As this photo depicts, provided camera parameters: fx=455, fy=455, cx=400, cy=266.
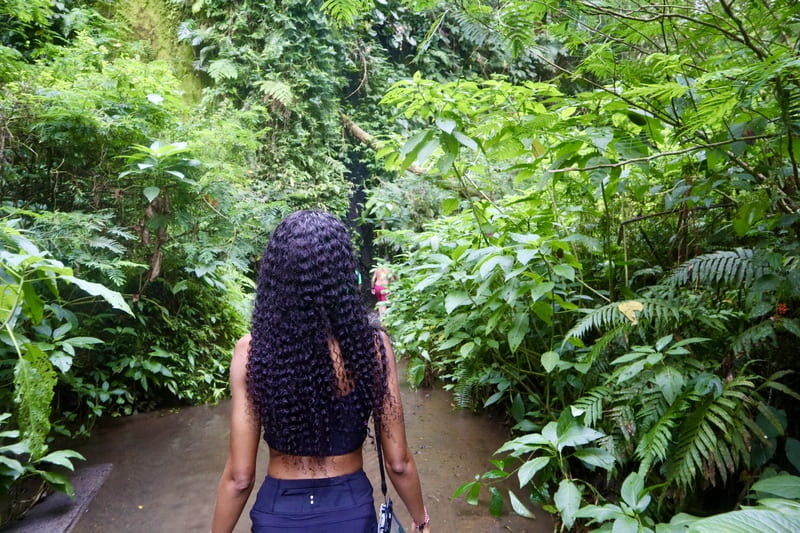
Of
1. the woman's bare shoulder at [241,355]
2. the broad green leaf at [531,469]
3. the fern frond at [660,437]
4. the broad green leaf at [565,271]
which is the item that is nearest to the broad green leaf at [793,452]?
the fern frond at [660,437]

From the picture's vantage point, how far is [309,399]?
1652 millimetres

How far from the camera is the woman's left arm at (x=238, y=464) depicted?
166 centimetres

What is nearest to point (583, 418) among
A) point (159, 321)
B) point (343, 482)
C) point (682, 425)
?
point (682, 425)

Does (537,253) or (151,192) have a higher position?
(151,192)

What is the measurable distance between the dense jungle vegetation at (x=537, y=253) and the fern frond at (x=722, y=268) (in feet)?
0.04

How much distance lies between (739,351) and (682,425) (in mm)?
377

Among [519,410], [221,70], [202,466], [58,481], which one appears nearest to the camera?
[58,481]

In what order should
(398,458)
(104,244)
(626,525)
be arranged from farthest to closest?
(104,244) → (398,458) → (626,525)

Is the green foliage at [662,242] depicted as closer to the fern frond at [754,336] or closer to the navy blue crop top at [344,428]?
the fern frond at [754,336]

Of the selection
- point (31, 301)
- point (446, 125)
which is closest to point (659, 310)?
point (446, 125)

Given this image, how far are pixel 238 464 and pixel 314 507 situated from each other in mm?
319

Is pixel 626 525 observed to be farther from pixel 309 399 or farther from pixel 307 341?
pixel 307 341

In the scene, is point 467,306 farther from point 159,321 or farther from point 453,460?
point 159,321

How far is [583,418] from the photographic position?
→ 2.15 meters
